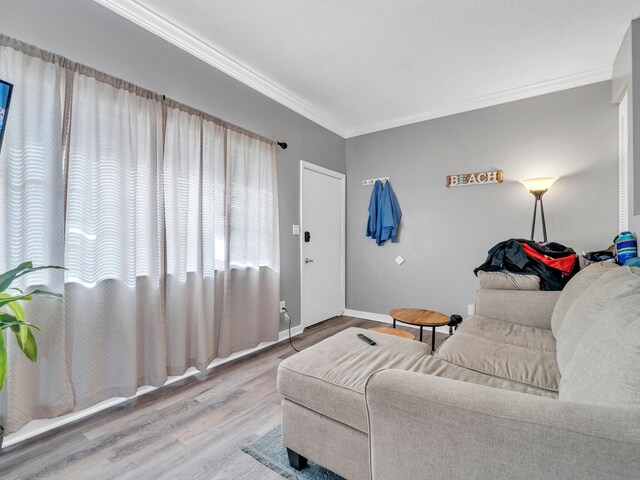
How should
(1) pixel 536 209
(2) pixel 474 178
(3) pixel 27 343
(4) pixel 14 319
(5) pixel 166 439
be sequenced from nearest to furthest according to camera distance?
(4) pixel 14 319 → (3) pixel 27 343 → (5) pixel 166 439 → (1) pixel 536 209 → (2) pixel 474 178

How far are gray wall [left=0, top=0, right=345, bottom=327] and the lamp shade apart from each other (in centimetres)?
229

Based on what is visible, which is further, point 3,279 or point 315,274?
point 315,274

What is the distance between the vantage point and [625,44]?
2309 millimetres

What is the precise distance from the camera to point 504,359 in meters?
1.54

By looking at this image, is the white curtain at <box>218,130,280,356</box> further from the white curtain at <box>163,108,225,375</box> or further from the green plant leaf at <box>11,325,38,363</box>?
the green plant leaf at <box>11,325,38,363</box>

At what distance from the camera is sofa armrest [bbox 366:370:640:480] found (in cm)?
60

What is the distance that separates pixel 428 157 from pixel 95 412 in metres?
3.95

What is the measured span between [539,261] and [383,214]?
1809mm

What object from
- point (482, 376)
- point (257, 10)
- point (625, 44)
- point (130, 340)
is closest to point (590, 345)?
point (482, 376)

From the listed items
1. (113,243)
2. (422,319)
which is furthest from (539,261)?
(113,243)

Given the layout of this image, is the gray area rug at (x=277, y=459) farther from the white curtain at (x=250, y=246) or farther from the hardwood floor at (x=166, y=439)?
the white curtain at (x=250, y=246)

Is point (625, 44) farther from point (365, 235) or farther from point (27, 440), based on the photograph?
point (27, 440)

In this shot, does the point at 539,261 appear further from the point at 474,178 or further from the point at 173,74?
the point at 173,74

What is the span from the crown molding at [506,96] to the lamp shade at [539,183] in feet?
3.16
